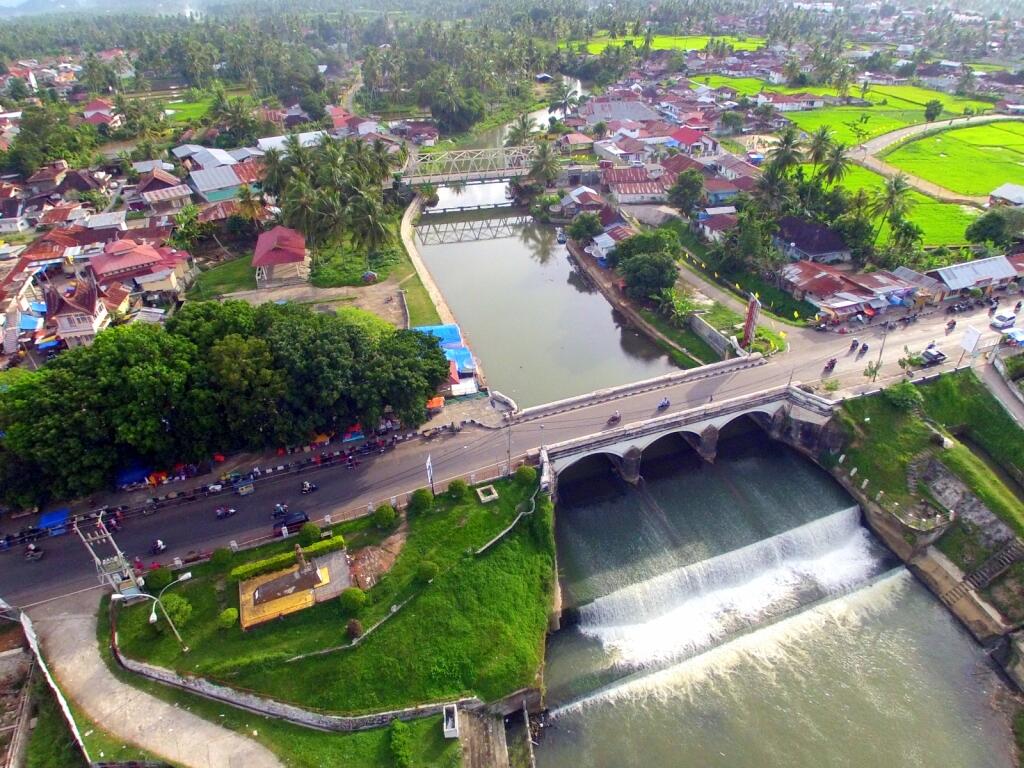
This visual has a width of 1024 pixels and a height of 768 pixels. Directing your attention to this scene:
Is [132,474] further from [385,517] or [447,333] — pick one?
[447,333]

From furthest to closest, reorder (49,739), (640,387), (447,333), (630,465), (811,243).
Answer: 1. (811,243)
2. (447,333)
3. (640,387)
4. (630,465)
5. (49,739)

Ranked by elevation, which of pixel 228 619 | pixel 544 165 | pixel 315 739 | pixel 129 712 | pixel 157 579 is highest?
pixel 544 165

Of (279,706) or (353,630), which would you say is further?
(353,630)

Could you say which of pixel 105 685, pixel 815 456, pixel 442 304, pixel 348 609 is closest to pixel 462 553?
pixel 348 609

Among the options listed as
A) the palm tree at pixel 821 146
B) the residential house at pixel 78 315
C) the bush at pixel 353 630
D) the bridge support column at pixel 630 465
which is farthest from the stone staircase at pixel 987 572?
the residential house at pixel 78 315

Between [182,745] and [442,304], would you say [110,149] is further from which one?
[182,745]

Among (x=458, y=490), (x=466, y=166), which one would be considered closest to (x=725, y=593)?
(x=458, y=490)
